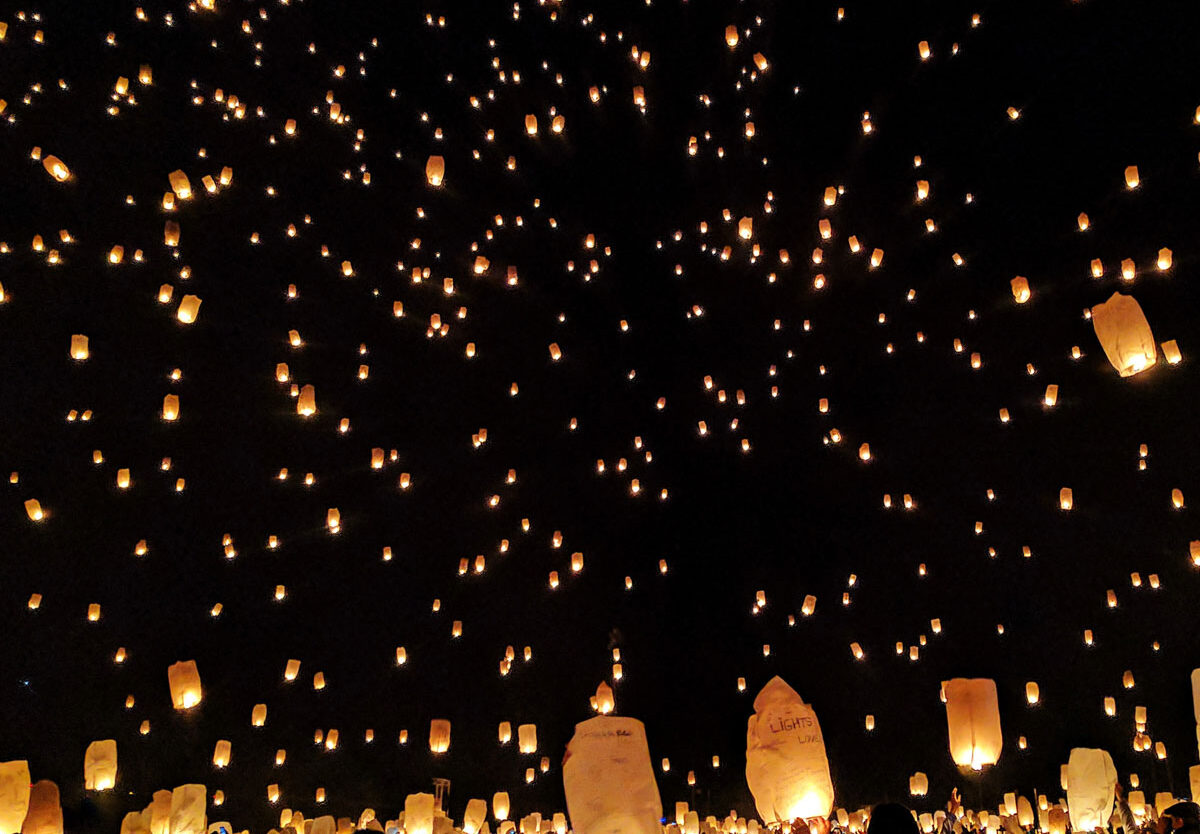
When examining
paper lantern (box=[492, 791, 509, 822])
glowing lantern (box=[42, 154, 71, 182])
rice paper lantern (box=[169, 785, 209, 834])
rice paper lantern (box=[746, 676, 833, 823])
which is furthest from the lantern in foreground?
glowing lantern (box=[42, 154, 71, 182])

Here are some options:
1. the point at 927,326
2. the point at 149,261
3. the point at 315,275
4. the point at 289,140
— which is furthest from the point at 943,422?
the point at 149,261

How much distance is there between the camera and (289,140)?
7984 millimetres

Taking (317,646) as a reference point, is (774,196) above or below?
above

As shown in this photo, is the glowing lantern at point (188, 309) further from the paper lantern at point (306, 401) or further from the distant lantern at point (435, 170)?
the distant lantern at point (435, 170)

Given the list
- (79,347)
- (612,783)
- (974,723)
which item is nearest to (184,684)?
(79,347)

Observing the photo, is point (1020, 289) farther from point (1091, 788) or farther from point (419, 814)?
point (419, 814)

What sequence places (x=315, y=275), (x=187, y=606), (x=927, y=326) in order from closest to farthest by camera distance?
(x=187, y=606) → (x=315, y=275) → (x=927, y=326)

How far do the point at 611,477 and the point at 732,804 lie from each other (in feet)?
10.7

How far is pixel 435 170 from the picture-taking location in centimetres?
801

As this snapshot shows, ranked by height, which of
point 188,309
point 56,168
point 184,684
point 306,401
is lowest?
point 184,684

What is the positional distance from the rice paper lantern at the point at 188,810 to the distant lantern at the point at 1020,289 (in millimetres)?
7642

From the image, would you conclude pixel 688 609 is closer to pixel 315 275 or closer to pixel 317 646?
pixel 317 646

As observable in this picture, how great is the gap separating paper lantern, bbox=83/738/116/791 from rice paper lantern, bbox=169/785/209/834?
637 mm

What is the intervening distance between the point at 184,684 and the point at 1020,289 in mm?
7589
